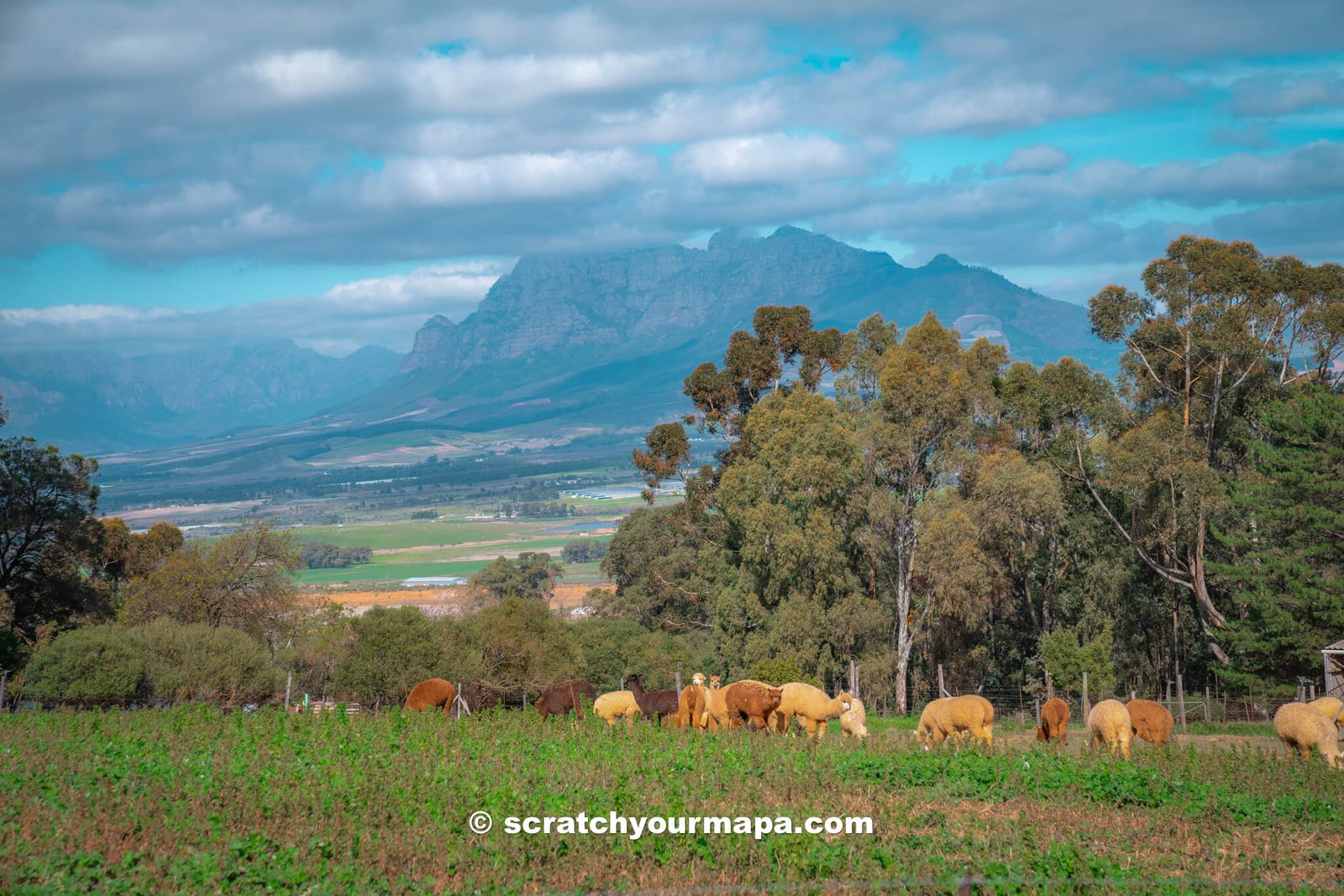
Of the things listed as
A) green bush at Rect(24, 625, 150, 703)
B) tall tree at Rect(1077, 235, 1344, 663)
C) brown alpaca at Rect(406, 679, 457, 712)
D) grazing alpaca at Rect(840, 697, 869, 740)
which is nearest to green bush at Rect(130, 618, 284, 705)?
green bush at Rect(24, 625, 150, 703)

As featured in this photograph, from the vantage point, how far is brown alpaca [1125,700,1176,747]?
650 inches

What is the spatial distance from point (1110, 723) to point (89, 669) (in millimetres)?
21592

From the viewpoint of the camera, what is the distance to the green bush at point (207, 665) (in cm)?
2494

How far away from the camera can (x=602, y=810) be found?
9.74m

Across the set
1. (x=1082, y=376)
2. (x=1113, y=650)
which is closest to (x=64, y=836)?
(x=1082, y=376)

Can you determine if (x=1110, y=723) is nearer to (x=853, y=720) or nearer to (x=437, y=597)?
(x=853, y=720)

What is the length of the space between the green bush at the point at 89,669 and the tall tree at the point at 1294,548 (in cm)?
2785

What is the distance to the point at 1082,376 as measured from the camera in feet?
112

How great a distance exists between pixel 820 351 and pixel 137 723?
34092 mm

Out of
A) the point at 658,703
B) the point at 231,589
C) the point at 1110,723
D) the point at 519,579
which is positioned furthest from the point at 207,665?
the point at 519,579

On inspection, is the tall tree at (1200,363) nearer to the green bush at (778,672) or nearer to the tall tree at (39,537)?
the green bush at (778,672)

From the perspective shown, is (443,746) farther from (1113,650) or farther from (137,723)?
(1113,650)

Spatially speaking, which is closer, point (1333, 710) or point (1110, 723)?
point (1333, 710)

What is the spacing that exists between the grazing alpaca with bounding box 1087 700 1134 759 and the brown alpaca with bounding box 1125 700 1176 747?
1128mm
